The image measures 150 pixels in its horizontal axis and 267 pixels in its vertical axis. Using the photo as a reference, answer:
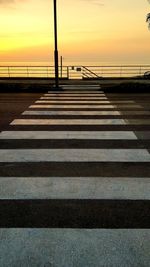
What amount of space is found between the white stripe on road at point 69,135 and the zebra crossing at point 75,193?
0.07 ft

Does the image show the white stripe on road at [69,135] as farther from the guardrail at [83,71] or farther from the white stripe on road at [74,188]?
the guardrail at [83,71]

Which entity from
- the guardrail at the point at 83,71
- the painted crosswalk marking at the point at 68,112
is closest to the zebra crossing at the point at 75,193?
the painted crosswalk marking at the point at 68,112

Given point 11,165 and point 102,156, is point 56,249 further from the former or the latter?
point 102,156

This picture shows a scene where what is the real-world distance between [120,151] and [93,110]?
5.82 meters

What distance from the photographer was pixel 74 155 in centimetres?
752

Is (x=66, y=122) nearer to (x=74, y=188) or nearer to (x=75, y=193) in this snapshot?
(x=74, y=188)

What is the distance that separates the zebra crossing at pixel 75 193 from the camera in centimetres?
396

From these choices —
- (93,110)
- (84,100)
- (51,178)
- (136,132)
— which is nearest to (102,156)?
(51,178)

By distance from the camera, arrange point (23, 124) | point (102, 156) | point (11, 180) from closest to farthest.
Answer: point (11, 180) → point (102, 156) → point (23, 124)

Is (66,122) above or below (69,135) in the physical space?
below

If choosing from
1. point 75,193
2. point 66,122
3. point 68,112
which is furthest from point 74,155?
point 68,112

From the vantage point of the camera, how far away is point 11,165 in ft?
22.5

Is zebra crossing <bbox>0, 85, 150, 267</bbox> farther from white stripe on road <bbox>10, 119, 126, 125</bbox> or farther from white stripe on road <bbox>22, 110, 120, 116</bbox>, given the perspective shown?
white stripe on road <bbox>22, 110, 120, 116</bbox>

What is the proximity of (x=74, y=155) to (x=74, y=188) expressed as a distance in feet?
6.21
